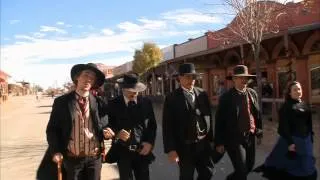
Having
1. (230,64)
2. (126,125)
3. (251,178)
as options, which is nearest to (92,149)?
(126,125)

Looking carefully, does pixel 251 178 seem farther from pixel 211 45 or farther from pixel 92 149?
pixel 211 45

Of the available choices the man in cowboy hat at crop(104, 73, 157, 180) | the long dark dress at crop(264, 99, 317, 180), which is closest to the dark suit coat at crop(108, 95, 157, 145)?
the man in cowboy hat at crop(104, 73, 157, 180)

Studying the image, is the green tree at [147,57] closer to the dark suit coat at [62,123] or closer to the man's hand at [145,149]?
the man's hand at [145,149]

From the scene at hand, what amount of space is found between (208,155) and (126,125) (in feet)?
3.39

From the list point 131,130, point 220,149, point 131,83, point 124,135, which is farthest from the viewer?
point 220,149

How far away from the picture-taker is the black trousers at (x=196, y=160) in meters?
5.85

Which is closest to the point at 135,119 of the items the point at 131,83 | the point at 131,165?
the point at 131,83

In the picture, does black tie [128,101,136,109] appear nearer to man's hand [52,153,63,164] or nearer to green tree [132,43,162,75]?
man's hand [52,153,63,164]

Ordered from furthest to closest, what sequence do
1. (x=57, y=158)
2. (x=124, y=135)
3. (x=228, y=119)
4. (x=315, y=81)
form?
(x=315, y=81), (x=228, y=119), (x=124, y=135), (x=57, y=158)

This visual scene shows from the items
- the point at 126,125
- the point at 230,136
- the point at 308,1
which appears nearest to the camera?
the point at 126,125

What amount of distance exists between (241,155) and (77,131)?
2245 mm

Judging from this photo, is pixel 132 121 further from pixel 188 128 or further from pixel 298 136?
pixel 298 136

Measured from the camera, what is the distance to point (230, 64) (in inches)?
1024

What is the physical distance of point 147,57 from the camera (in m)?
47.4
